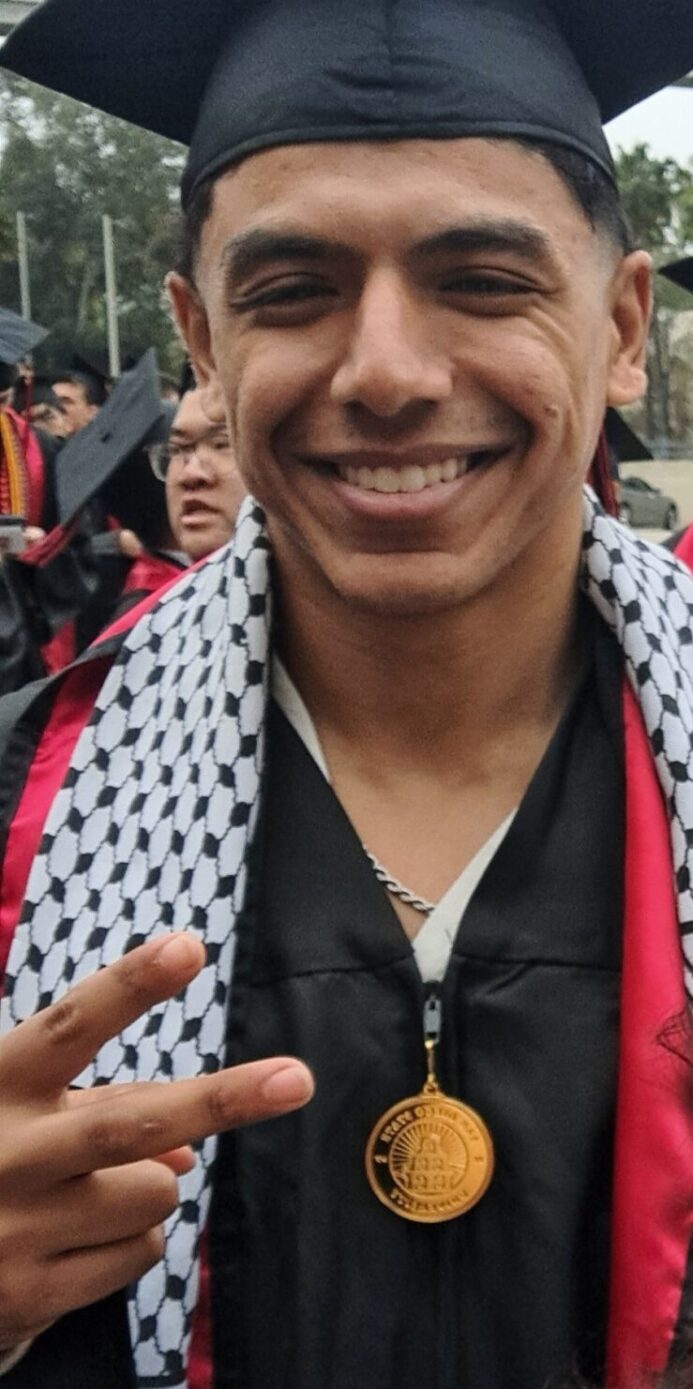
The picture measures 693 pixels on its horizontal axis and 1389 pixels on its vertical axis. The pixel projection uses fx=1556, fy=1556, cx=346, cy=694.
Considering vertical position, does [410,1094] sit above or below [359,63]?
below

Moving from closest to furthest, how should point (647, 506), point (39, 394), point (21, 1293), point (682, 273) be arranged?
point (21, 1293) → point (682, 273) → point (39, 394) → point (647, 506)

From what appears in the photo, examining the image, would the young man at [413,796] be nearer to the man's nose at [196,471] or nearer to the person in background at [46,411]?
the man's nose at [196,471]

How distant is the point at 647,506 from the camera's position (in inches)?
1010

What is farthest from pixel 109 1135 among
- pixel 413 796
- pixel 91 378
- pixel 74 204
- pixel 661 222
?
pixel 74 204

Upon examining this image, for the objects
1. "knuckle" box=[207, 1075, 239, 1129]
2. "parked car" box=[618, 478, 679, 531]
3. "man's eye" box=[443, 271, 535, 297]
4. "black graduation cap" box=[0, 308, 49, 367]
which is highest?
"man's eye" box=[443, 271, 535, 297]

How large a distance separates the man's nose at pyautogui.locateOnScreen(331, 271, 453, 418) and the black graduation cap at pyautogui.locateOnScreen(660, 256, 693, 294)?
239 centimetres

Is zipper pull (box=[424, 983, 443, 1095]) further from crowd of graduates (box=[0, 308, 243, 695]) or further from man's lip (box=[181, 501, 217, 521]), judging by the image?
→ man's lip (box=[181, 501, 217, 521])

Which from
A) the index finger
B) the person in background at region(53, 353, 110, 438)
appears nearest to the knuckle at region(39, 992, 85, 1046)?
the index finger

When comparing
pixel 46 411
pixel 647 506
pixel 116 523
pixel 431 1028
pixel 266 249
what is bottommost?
pixel 647 506

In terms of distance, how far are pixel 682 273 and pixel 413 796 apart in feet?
7.97

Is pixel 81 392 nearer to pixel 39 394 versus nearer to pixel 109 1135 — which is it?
pixel 39 394

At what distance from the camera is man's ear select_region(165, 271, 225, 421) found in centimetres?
180

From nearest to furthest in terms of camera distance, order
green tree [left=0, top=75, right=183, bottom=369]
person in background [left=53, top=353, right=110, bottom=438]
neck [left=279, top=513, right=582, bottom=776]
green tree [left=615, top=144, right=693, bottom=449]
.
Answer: neck [left=279, top=513, right=582, bottom=776], person in background [left=53, top=353, right=110, bottom=438], green tree [left=615, top=144, right=693, bottom=449], green tree [left=0, top=75, right=183, bottom=369]

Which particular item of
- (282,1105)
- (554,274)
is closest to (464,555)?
(554,274)
